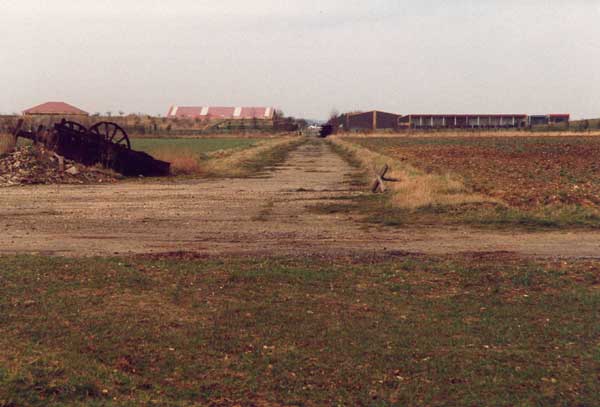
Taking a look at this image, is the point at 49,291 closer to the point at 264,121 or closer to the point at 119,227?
the point at 119,227

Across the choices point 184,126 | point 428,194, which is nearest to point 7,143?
point 428,194

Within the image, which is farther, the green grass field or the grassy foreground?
the green grass field

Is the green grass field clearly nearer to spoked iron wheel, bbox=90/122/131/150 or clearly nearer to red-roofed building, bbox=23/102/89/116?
spoked iron wheel, bbox=90/122/131/150

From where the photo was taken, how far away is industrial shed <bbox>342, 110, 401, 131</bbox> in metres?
144

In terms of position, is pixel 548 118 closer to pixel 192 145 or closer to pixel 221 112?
pixel 221 112

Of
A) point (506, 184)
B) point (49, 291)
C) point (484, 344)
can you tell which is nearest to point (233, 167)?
point (506, 184)

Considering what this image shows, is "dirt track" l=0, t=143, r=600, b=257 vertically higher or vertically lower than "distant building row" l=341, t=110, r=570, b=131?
lower

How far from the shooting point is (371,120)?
145 meters

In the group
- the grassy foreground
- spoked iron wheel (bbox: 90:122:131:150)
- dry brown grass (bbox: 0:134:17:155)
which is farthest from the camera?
spoked iron wheel (bbox: 90:122:131:150)

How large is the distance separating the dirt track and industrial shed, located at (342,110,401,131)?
123588 millimetres

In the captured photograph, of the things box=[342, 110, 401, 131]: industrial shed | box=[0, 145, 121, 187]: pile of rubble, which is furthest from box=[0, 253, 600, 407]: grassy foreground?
box=[342, 110, 401, 131]: industrial shed

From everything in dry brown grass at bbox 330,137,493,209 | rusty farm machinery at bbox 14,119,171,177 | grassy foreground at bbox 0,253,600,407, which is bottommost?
grassy foreground at bbox 0,253,600,407

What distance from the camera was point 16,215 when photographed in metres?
15.8

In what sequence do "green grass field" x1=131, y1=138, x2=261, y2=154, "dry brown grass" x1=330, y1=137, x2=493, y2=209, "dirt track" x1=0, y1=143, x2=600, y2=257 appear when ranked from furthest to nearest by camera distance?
"green grass field" x1=131, y1=138, x2=261, y2=154 < "dry brown grass" x1=330, y1=137, x2=493, y2=209 < "dirt track" x1=0, y1=143, x2=600, y2=257
